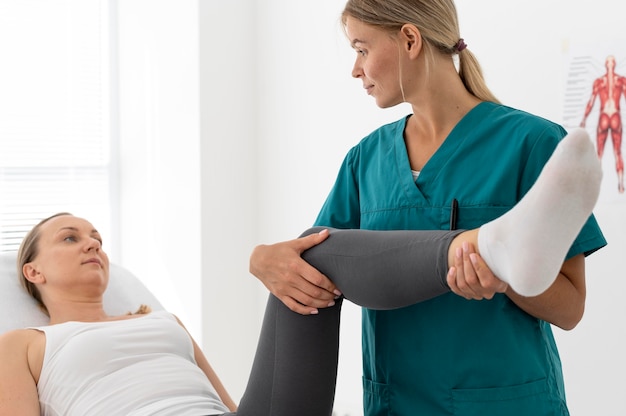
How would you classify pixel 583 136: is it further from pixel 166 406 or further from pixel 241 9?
pixel 241 9

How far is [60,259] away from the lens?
80.4 inches

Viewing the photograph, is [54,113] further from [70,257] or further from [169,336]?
[169,336]

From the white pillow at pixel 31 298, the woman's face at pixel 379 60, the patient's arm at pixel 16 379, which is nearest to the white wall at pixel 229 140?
the white pillow at pixel 31 298

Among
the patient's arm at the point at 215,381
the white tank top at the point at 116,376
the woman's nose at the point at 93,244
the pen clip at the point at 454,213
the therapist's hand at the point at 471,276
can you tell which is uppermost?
the pen clip at the point at 454,213

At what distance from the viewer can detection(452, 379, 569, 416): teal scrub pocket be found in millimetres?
1387

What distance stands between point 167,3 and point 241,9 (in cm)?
30

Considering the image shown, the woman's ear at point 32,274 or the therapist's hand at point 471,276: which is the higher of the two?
the therapist's hand at point 471,276

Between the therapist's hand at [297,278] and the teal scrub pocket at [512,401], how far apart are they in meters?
0.30

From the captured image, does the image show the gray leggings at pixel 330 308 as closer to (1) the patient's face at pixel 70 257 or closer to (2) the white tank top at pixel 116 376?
(2) the white tank top at pixel 116 376

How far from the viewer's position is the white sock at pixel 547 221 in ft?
3.47

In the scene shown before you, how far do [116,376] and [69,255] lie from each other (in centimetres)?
42

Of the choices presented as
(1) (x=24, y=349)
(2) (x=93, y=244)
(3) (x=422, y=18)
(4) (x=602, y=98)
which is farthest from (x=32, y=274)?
(4) (x=602, y=98)

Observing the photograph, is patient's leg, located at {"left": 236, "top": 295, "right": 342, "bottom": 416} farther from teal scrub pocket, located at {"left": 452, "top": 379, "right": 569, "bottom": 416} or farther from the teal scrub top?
teal scrub pocket, located at {"left": 452, "top": 379, "right": 569, "bottom": 416}

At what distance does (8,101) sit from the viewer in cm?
305
